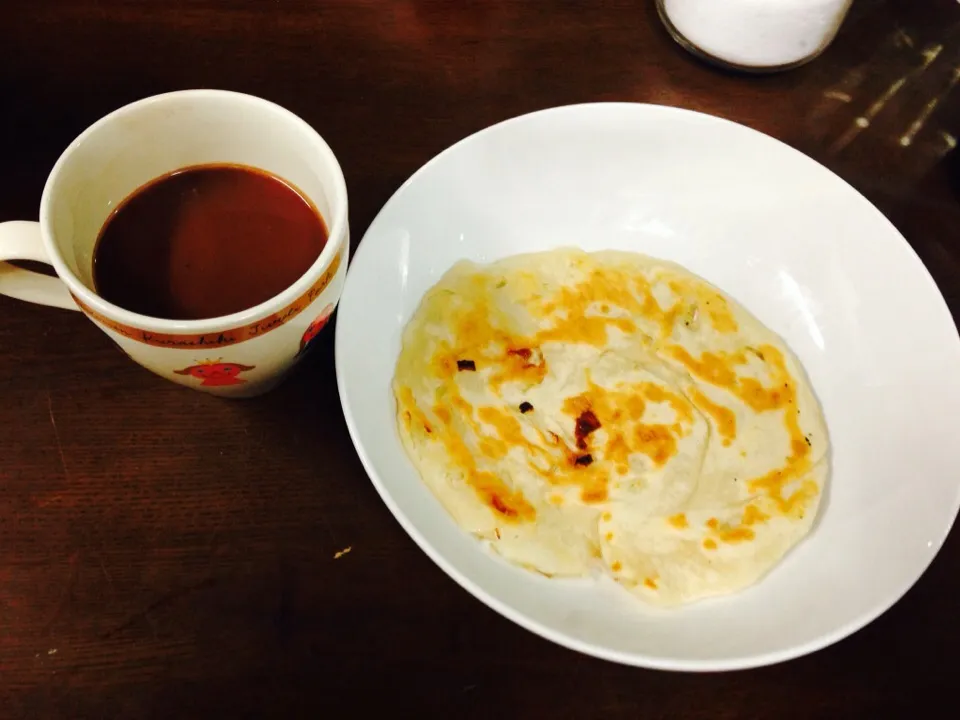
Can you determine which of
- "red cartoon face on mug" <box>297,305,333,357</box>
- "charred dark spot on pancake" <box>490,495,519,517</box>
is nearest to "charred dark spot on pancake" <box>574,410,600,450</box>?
"charred dark spot on pancake" <box>490,495,519,517</box>

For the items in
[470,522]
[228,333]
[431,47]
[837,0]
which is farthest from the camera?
[431,47]

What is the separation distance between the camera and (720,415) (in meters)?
0.77

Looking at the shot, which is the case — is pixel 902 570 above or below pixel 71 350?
above

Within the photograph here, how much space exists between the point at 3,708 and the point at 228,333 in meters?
0.38

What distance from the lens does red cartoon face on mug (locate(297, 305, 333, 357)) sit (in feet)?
2.03

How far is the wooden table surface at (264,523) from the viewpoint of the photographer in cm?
62

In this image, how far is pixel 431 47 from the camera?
999 mm

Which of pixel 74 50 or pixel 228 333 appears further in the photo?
pixel 74 50

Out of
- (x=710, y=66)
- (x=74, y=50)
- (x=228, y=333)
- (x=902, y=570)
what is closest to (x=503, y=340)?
(x=228, y=333)

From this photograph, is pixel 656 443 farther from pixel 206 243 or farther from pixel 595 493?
pixel 206 243

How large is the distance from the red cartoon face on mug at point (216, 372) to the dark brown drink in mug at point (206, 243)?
0.05 metres

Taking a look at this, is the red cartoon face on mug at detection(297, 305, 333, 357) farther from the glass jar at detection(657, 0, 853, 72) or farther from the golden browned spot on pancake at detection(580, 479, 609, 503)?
the glass jar at detection(657, 0, 853, 72)

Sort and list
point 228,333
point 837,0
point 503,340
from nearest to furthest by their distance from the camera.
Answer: point 228,333, point 503,340, point 837,0

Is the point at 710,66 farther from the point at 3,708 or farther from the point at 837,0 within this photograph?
the point at 3,708
